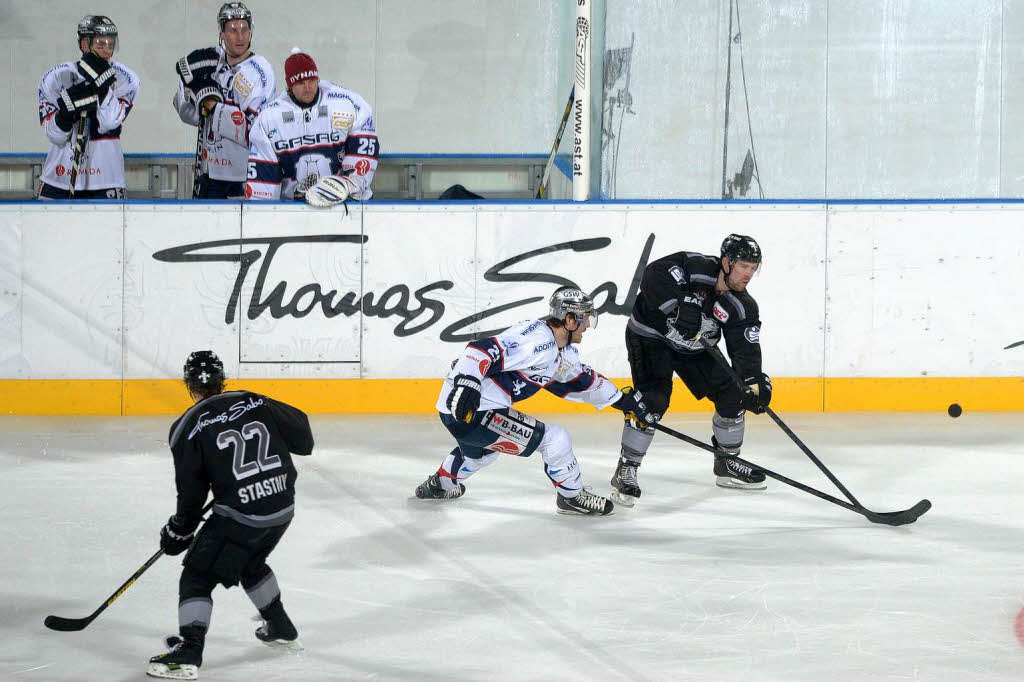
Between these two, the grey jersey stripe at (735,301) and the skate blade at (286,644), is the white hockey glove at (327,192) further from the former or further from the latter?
the skate blade at (286,644)

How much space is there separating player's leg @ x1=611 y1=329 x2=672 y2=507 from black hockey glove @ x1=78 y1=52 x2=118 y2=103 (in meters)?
4.01

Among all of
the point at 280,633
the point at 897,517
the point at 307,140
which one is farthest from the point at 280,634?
the point at 307,140

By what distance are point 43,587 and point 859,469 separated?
12.1ft

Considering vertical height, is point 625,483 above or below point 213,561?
below

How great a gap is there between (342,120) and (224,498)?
4742 millimetres

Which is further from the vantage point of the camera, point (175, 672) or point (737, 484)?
point (737, 484)

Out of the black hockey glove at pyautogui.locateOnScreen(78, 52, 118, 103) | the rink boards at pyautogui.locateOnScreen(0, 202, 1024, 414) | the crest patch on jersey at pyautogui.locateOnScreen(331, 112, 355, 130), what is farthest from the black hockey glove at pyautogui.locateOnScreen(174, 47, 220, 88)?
the rink boards at pyautogui.locateOnScreen(0, 202, 1024, 414)

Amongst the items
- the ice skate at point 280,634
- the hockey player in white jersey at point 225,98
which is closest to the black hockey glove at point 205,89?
the hockey player in white jersey at point 225,98

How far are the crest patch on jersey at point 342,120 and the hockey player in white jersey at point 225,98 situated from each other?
1.66ft

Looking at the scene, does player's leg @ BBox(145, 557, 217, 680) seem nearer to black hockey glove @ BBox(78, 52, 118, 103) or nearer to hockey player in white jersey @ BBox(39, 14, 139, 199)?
hockey player in white jersey @ BBox(39, 14, 139, 199)

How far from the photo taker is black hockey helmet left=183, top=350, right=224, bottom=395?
3.21 meters

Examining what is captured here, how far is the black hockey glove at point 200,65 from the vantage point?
25.6 feet

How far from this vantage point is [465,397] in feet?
15.1

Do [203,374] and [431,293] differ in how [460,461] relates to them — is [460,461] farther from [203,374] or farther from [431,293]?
[431,293]
